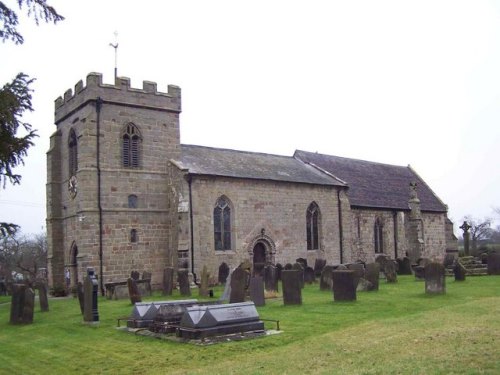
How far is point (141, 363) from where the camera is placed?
10.2 m

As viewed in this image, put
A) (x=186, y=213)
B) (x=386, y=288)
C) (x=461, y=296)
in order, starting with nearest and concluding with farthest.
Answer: (x=461, y=296) → (x=386, y=288) → (x=186, y=213)

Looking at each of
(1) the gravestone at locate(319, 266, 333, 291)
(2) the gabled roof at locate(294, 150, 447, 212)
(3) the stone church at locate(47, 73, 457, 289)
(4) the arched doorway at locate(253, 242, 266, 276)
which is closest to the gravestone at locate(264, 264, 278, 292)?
(1) the gravestone at locate(319, 266, 333, 291)

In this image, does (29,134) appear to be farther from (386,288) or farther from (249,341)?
(386,288)

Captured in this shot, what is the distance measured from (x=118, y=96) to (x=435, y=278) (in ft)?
58.3

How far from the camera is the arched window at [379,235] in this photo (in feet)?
120

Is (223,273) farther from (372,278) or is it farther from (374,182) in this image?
(374,182)

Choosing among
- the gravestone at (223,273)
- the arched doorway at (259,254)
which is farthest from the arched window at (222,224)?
the arched doorway at (259,254)

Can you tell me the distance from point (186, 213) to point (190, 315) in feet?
48.8

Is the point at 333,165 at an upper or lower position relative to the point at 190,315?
upper

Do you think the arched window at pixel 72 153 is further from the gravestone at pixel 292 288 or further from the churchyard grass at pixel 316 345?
the gravestone at pixel 292 288

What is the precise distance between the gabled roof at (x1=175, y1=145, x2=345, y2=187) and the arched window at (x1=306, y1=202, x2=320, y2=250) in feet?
5.30

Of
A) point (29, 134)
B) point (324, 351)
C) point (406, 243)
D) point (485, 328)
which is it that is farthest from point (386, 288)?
point (406, 243)

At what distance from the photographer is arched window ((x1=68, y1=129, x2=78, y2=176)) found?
92.7 ft

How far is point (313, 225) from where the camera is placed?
32781 millimetres
